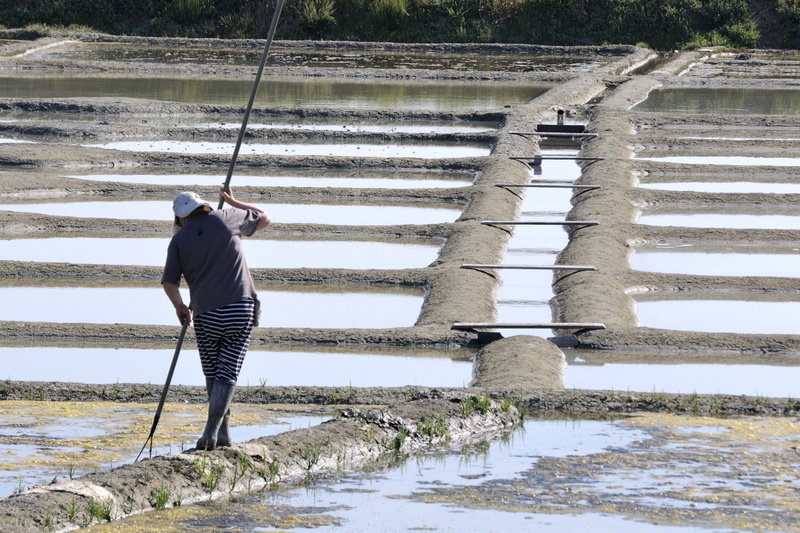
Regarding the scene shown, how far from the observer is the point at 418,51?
3472 centimetres

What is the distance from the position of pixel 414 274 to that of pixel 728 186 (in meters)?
6.26

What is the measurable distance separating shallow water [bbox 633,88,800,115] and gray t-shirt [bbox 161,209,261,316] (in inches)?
673

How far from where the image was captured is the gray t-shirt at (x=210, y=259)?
5.71 metres

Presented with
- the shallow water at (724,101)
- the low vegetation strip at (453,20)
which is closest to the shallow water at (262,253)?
the shallow water at (724,101)

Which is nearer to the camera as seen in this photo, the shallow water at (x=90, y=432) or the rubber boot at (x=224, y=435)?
the shallow water at (x=90, y=432)

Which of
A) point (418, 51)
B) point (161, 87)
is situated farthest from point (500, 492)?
point (418, 51)

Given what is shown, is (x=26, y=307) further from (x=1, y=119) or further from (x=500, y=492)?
(x=1, y=119)

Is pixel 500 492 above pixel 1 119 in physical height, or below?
below

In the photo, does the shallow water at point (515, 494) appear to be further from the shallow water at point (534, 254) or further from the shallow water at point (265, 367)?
the shallow water at point (534, 254)

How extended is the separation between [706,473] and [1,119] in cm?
1703

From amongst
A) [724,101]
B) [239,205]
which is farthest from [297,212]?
[724,101]

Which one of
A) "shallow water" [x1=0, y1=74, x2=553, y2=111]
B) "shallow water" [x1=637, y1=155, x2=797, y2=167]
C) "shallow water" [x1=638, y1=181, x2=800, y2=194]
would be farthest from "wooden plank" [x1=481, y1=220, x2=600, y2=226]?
"shallow water" [x1=0, y1=74, x2=553, y2=111]

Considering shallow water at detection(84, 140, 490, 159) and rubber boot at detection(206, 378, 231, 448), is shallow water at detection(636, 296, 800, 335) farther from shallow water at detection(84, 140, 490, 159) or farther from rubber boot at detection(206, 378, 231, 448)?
shallow water at detection(84, 140, 490, 159)

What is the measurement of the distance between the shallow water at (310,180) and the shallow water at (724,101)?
273 inches
